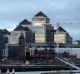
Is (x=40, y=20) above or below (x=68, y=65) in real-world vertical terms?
above

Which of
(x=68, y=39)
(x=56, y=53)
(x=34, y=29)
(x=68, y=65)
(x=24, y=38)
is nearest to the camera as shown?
(x=68, y=65)

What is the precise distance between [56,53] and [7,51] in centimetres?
1039

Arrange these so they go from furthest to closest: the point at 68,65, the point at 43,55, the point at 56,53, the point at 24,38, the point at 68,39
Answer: the point at 68,39 → the point at 24,38 → the point at 56,53 → the point at 43,55 → the point at 68,65

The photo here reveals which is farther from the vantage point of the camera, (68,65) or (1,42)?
(1,42)

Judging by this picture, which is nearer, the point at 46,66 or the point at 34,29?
the point at 46,66

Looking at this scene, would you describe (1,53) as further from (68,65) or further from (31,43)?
(68,65)

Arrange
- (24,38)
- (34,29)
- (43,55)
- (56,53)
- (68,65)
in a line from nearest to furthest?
1. (68,65)
2. (43,55)
3. (56,53)
4. (24,38)
5. (34,29)

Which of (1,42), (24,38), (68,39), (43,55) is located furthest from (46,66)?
(68,39)

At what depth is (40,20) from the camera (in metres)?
139

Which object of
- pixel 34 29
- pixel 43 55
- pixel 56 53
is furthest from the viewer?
pixel 34 29

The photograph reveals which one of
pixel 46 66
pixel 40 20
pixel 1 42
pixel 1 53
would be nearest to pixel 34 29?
pixel 40 20

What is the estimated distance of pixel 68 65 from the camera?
68.9 m

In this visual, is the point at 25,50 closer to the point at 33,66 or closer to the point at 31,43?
the point at 31,43

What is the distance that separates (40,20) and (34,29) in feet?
25.6
